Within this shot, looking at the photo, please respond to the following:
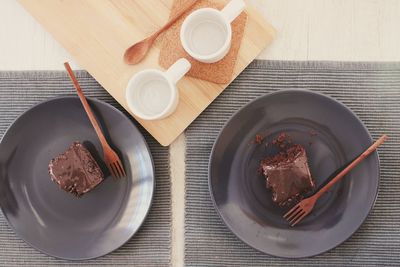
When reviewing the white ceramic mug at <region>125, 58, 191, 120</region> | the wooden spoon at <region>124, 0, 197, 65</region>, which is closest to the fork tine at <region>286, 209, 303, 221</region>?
the white ceramic mug at <region>125, 58, 191, 120</region>

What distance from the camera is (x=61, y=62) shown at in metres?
1.24

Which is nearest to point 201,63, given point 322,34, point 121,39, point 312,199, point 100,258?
point 121,39

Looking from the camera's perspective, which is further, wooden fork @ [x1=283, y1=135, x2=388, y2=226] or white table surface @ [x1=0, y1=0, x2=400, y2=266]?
white table surface @ [x1=0, y1=0, x2=400, y2=266]

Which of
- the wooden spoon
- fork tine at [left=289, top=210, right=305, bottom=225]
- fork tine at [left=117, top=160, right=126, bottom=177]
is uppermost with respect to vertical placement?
the wooden spoon

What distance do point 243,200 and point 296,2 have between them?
1.63ft

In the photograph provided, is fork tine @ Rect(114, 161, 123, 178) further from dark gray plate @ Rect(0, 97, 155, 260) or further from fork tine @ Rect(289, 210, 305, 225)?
fork tine @ Rect(289, 210, 305, 225)

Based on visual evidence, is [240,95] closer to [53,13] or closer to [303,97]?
[303,97]

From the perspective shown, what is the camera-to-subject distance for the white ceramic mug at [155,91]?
3.65 ft

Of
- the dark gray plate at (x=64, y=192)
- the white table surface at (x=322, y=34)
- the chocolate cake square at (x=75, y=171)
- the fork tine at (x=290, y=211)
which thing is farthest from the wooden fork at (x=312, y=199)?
the chocolate cake square at (x=75, y=171)

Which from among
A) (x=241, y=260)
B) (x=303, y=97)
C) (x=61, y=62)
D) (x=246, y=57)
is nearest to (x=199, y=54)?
(x=246, y=57)

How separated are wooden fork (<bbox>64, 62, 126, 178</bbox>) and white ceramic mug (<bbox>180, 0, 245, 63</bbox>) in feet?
0.87

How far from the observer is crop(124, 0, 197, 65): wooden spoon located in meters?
1.18

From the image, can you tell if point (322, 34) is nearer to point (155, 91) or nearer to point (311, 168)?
point (311, 168)

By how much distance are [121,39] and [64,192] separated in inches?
15.6
